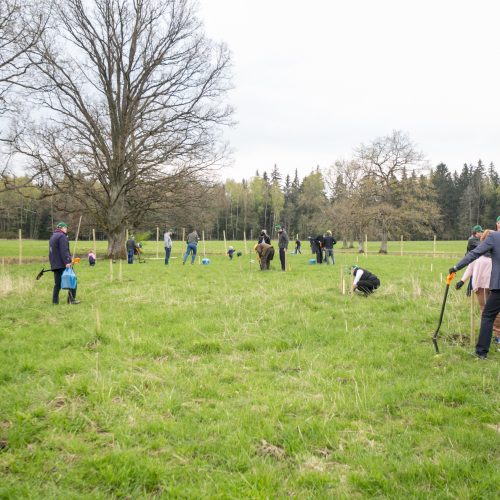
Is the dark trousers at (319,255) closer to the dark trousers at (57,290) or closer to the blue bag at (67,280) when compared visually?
the dark trousers at (57,290)

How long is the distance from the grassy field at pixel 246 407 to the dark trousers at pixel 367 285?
7.17 feet

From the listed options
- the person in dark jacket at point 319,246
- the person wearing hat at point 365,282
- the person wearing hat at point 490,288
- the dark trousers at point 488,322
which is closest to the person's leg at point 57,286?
the person wearing hat at point 365,282

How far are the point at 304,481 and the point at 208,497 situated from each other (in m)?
0.77

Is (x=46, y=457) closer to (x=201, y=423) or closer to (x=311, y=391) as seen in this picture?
(x=201, y=423)

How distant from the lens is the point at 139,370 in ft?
19.0

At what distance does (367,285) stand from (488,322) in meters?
4.91

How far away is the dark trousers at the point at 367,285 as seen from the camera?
36.6ft

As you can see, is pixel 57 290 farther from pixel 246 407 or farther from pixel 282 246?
pixel 282 246

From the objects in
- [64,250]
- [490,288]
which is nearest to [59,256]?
[64,250]

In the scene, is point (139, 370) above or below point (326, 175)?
below

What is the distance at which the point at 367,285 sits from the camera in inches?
441

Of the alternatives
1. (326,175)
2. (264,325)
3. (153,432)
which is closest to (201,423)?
(153,432)

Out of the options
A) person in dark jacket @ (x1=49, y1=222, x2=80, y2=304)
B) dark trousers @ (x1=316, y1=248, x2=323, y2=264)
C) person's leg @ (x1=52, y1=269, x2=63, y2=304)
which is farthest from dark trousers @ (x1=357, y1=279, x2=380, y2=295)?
dark trousers @ (x1=316, y1=248, x2=323, y2=264)

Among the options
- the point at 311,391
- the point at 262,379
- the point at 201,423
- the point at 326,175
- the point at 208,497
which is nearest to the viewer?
the point at 208,497
